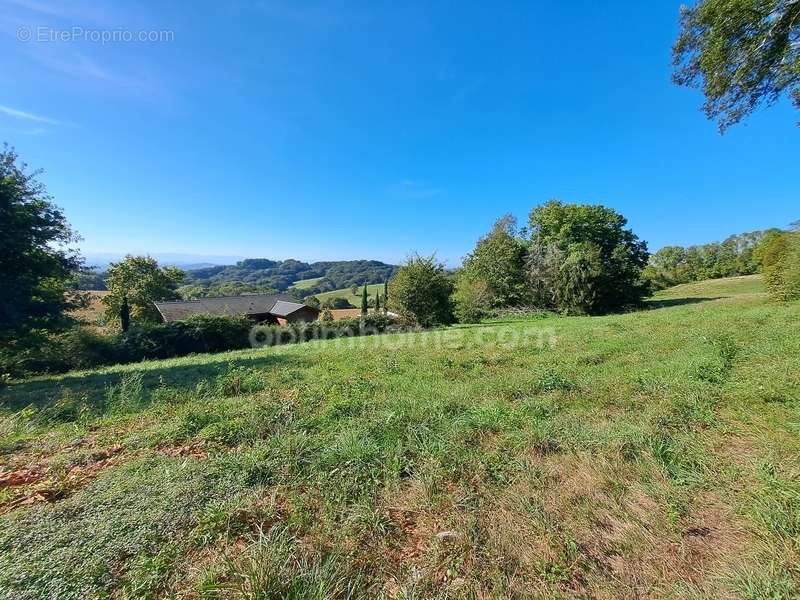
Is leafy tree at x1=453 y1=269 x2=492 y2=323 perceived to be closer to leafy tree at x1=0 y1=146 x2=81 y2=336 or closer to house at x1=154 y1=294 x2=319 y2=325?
house at x1=154 y1=294 x2=319 y2=325

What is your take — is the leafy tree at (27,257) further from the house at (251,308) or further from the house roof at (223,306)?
the house at (251,308)

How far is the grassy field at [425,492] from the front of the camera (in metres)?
1.71

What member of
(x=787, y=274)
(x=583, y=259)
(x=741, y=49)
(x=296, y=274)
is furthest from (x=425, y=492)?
(x=296, y=274)

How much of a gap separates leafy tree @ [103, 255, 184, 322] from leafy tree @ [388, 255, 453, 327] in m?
24.7

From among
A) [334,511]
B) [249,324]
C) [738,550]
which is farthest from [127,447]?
[249,324]

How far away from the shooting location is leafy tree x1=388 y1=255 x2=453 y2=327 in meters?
18.4

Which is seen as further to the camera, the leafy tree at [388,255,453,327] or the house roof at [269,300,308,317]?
the house roof at [269,300,308,317]

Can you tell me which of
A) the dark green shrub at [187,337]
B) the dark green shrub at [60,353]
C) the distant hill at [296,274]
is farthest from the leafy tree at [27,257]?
the distant hill at [296,274]

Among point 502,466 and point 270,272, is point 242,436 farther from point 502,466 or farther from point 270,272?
point 270,272

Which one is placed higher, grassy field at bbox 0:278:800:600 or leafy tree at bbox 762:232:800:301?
leafy tree at bbox 762:232:800:301

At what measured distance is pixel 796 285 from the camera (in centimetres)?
1169

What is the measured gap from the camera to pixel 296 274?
9338 centimetres

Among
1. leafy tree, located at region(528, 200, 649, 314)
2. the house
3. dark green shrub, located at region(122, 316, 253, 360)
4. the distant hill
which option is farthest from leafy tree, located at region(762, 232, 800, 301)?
the distant hill

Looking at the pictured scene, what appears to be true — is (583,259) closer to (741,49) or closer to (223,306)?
(741,49)
